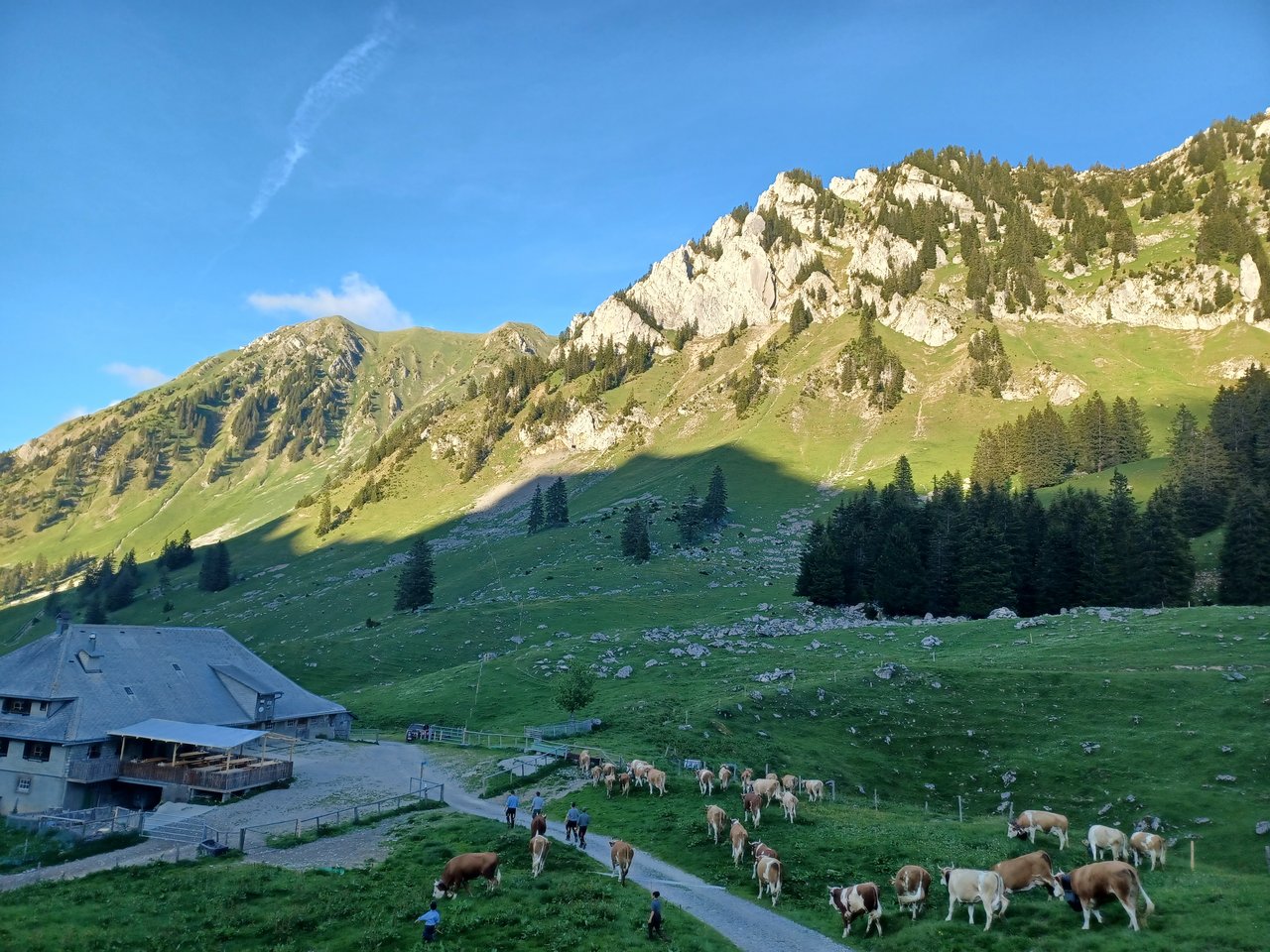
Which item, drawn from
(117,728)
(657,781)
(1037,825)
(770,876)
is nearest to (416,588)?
(117,728)

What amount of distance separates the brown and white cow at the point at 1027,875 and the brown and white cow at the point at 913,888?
6.43 feet

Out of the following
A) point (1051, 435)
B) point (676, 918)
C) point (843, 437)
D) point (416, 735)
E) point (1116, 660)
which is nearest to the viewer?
point (676, 918)

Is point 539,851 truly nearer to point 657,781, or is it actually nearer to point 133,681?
point 657,781

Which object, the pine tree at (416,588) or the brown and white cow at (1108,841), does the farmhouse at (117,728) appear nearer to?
the brown and white cow at (1108,841)

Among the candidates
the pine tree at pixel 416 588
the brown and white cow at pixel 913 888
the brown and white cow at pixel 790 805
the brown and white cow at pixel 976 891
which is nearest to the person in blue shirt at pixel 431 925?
the brown and white cow at pixel 913 888

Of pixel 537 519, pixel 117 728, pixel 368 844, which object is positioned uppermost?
pixel 537 519

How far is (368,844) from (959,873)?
23.7 meters

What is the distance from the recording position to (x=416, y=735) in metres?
58.7

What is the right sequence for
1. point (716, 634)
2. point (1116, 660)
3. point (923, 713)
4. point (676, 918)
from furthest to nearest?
point (716, 634)
point (1116, 660)
point (923, 713)
point (676, 918)

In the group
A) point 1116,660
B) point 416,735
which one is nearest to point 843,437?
point 1116,660

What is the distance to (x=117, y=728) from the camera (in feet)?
161

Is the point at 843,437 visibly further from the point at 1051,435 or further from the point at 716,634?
the point at 716,634

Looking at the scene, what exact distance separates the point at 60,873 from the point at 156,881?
30.3ft

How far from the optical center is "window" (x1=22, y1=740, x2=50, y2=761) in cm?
4716
